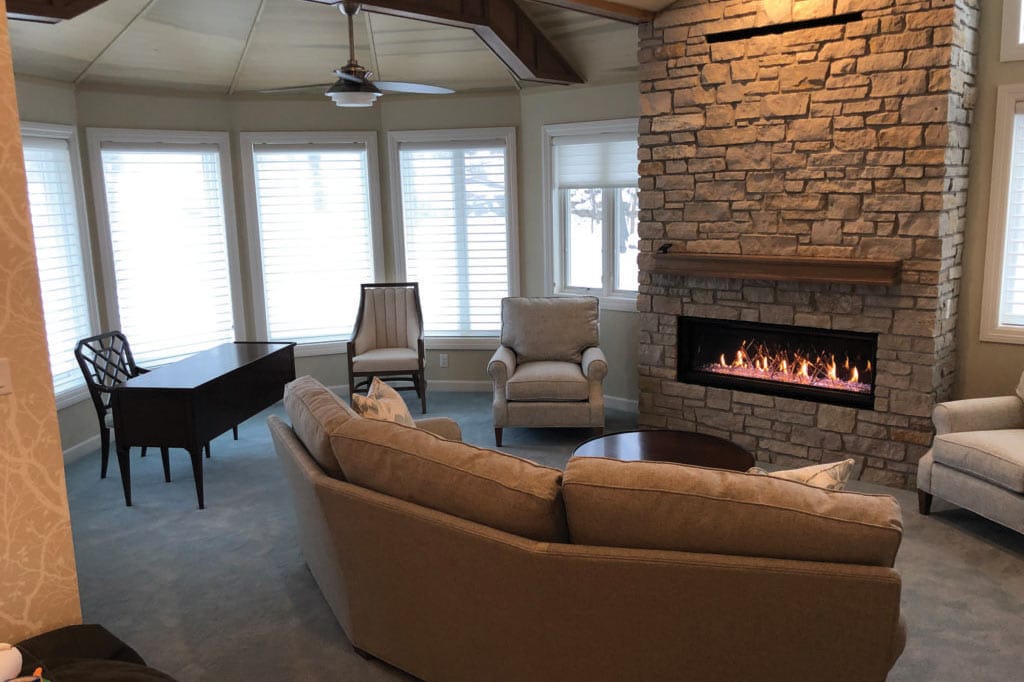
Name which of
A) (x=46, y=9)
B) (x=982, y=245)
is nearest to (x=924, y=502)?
(x=982, y=245)

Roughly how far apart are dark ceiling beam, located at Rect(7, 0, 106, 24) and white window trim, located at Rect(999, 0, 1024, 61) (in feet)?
15.8

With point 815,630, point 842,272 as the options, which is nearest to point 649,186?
point 842,272

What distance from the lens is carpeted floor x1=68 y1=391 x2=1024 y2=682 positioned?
2879 mm

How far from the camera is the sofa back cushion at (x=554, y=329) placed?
5699 mm

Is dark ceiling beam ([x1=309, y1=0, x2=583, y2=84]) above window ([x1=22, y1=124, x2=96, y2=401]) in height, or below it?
above

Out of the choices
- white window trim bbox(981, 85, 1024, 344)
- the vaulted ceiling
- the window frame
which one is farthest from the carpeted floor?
the vaulted ceiling

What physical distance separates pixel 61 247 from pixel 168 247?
2.89ft

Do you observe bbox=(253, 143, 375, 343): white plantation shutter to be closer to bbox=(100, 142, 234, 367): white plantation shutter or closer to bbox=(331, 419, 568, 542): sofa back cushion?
bbox=(100, 142, 234, 367): white plantation shutter

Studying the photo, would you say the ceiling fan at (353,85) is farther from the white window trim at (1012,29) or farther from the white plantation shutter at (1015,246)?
the white plantation shutter at (1015,246)

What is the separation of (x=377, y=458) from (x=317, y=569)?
94cm

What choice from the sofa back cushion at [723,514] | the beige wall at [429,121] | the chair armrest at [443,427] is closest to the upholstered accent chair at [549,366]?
the beige wall at [429,121]

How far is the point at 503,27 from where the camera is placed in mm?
5207

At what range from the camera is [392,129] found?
6.58 meters

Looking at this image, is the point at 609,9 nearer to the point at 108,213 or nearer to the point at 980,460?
the point at 980,460
